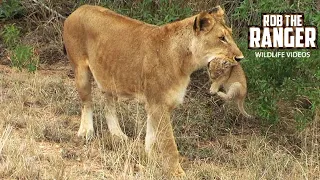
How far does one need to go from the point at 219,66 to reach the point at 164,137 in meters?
0.89

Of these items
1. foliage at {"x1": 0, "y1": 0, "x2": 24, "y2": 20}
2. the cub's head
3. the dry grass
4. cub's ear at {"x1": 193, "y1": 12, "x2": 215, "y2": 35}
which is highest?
cub's ear at {"x1": 193, "y1": 12, "x2": 215, "y2": 35}

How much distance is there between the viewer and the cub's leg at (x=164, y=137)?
19.9ft

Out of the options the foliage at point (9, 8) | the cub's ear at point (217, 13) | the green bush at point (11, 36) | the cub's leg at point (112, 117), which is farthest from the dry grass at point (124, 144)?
the foliage at point (9, 8)

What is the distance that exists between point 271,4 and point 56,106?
292cm

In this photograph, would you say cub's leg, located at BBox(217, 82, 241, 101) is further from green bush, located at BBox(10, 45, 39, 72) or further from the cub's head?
green bush, located at BBox(10, 45, 39, 72)

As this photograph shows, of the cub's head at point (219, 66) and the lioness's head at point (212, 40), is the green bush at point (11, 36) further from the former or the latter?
the lioness's head at point (212, 40)

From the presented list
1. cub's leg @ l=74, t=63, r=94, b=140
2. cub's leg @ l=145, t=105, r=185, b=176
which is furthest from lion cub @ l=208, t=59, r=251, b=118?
cub's leg @ l=74, t=63, r=94, b=140

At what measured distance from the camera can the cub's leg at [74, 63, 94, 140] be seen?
282 inches

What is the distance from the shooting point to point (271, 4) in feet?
23.7

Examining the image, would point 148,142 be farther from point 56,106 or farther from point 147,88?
point 56,106

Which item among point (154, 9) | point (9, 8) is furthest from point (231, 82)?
point (9, 8)

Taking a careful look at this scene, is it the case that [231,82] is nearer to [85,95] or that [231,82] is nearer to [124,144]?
[124,144]

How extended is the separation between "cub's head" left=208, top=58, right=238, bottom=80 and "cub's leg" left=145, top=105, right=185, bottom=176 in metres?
0.66

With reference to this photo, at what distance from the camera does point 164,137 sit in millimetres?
6113
